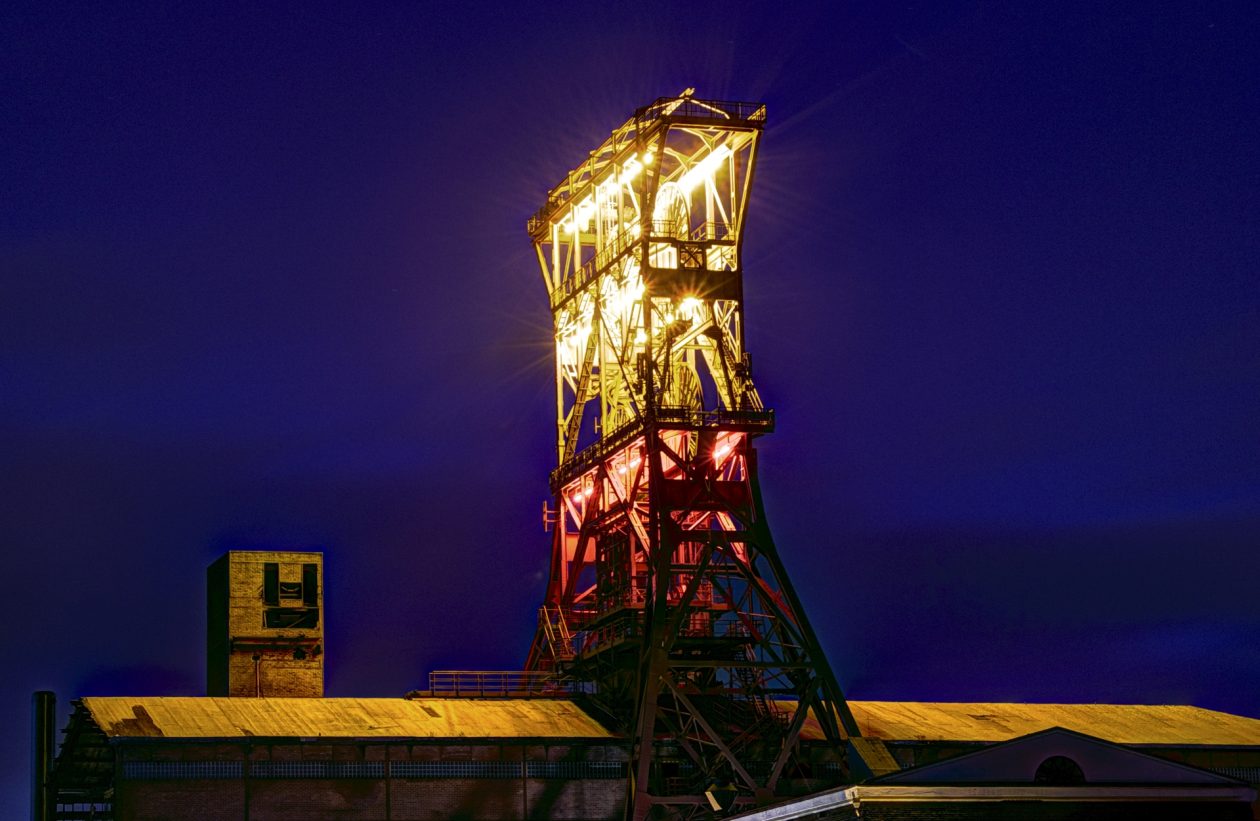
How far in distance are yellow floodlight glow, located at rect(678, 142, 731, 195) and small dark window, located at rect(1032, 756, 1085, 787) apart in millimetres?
37055

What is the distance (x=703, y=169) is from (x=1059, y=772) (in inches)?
1480

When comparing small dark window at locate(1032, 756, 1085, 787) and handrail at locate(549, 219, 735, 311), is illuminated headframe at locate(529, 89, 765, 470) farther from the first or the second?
small dark window at locate(1032, 756, 1085, 787)

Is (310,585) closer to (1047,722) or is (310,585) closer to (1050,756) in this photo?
(1047,722)

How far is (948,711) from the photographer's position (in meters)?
75.5

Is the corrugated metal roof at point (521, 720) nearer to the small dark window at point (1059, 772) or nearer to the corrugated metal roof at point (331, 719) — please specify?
the corrugated metal roof at point (331, 719)

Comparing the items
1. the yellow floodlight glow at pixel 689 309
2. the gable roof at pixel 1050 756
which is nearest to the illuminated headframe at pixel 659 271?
the yellow floodlight glow at pixel 689 309

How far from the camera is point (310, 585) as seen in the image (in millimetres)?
74812

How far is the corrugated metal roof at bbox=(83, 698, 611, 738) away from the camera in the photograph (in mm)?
62188

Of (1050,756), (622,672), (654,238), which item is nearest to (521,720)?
(622,672)

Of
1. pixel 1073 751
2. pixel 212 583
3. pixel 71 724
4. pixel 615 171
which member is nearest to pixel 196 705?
pixel 71 724

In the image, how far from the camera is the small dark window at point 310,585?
245 feet

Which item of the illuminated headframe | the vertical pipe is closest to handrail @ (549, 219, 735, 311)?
the illuminated headframe

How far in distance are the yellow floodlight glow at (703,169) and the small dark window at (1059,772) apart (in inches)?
1459

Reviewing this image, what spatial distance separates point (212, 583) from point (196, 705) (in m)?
11.0
